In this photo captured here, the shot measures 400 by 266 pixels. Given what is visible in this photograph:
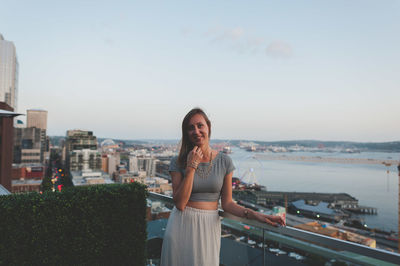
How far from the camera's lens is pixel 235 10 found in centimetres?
2009

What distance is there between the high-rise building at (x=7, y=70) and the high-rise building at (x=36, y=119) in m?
22.4

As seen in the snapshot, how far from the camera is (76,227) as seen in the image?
2029 mm

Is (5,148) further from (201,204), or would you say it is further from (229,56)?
(229,56)

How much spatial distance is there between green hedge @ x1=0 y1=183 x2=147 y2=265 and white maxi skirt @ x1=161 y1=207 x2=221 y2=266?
1.07 metres

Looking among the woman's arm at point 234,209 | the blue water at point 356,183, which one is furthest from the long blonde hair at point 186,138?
the blue water at point 356,183

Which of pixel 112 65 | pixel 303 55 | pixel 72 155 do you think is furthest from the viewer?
pixel 72 155

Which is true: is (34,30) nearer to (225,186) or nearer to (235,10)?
(235,10)

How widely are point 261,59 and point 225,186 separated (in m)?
37.3

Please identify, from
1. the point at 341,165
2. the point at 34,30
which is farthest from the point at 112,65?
the point at 341,165

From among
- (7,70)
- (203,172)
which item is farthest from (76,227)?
(7,70)

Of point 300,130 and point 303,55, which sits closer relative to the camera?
point 303,55

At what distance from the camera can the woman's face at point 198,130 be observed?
1416 millimetres

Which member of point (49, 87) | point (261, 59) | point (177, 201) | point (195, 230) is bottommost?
point (195, 230)

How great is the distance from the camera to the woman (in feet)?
4.27
